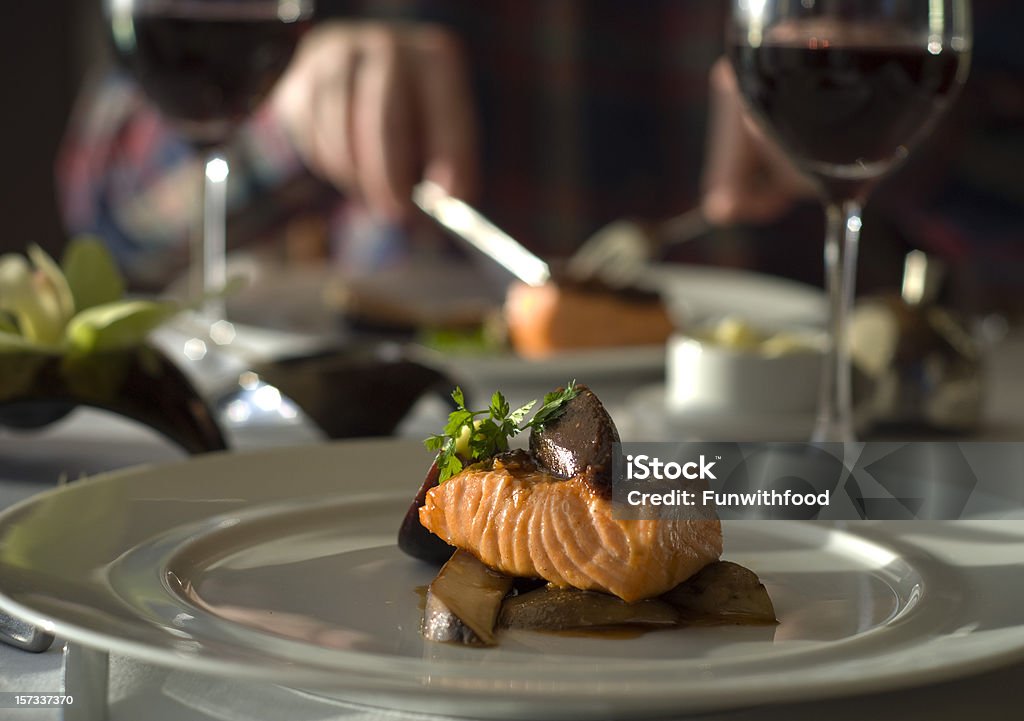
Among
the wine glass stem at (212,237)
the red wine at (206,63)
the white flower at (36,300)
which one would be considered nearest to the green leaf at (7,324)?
the white flower at (36,300)

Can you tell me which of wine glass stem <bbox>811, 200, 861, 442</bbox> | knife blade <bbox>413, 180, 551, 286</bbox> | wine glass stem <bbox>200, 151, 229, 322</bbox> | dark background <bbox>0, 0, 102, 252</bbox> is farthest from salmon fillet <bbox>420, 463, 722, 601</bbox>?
dark background <bbox>0, 0, 102, 252</bbox>

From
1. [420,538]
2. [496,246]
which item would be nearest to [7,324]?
[420,538]

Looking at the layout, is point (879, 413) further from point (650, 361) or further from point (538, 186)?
point (538, 186)

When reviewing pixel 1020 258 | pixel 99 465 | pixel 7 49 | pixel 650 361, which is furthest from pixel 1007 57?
pixel 7 49

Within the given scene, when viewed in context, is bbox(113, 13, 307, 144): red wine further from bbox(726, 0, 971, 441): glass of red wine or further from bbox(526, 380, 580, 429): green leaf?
bbox(526, 380, 580, 429): green leaf

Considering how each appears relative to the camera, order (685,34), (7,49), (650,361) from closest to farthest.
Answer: (650,361) < (685,34) < (7,49)

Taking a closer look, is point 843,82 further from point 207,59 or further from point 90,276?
point 207,59

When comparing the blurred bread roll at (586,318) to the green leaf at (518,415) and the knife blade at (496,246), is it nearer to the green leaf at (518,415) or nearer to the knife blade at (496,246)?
the knife blade at (496,246)
